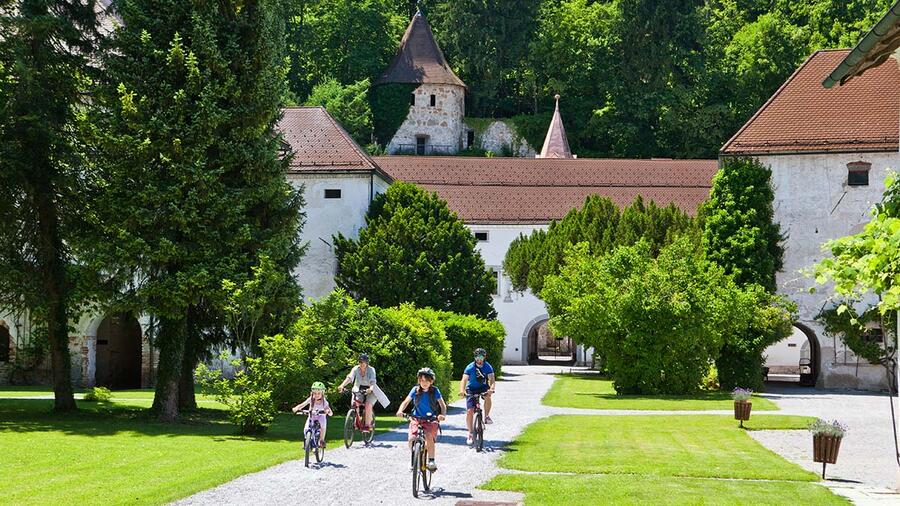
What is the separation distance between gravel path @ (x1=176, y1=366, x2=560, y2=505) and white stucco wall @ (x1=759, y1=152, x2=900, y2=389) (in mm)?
22376

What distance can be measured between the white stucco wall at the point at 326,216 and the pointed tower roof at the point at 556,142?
122ft

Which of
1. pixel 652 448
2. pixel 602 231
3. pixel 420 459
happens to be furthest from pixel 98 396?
pixel 602 231

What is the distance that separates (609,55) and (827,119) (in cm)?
5121

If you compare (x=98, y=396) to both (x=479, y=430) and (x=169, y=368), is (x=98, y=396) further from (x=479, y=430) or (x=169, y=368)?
(x=479, y=430)

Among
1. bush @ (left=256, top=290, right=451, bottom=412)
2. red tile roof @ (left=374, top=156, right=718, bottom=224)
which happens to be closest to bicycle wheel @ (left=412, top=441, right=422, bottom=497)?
bush @ (left=256, top=290, right=451, bottom=412)

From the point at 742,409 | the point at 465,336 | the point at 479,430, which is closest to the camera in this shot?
the point at 479,430

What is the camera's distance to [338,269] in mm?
51562

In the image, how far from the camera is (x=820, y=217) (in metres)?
44.5

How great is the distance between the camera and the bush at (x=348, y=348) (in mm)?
24859

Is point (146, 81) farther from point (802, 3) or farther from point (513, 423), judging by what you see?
point (802, 3)

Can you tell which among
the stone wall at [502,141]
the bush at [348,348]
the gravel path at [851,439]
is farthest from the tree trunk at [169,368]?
the stone wall at [502,141]

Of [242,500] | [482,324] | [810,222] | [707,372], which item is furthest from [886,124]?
[242,500]

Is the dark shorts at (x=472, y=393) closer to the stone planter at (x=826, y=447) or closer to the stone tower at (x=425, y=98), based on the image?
the stone planter at (x=826, y=447)

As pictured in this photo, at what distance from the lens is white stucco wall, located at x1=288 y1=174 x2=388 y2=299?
171ft
